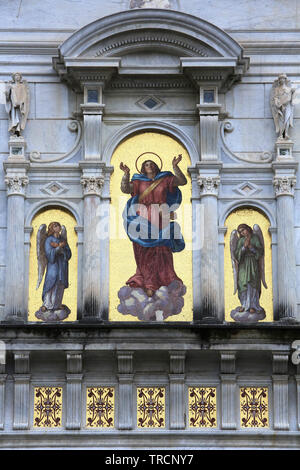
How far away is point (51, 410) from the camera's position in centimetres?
1930

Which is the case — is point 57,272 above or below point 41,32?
below

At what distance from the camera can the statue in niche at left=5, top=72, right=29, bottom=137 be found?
803 inches

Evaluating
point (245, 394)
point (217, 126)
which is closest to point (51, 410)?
point (245, 394)

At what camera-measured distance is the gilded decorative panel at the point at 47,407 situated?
63.2 ft

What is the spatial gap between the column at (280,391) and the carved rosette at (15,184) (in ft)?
13.3

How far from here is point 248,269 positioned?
2002 cm

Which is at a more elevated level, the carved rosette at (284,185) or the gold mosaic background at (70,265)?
the carved rosette at (284,185)

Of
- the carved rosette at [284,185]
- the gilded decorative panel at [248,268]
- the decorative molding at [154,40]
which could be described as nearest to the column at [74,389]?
the gilded decorative panel at [248,268]

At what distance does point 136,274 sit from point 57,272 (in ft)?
3.46

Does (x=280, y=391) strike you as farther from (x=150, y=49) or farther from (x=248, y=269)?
(x=150, y=49)

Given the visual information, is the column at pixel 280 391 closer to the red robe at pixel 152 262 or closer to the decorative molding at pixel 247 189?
the red robe at pixel 152 262

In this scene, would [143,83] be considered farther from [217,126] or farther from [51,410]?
[51,410]

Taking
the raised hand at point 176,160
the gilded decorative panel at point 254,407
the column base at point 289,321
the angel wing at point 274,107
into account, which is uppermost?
the angel wing at point 274,107

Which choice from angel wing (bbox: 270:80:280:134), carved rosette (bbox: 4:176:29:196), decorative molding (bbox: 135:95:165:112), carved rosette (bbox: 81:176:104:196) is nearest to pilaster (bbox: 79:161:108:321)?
carved rosette (bbox: 81:176:104:196)
